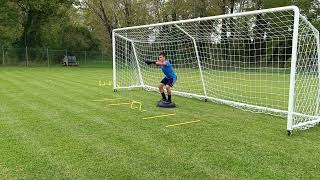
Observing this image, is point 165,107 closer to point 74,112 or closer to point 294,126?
point 74,112

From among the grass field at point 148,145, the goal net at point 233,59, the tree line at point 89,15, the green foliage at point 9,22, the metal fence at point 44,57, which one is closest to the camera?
the grass field at point 148,145

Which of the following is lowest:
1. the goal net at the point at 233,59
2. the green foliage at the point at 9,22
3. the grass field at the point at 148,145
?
the grass field at the point at 148,145

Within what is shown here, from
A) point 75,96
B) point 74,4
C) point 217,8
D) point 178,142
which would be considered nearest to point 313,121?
point 178,142

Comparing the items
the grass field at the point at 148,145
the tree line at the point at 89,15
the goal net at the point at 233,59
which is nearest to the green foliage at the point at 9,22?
the tree line at the point at 89,15

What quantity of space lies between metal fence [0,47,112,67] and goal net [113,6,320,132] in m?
20.1

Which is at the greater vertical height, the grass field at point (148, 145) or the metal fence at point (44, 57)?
the metal fence at point (44, 57)

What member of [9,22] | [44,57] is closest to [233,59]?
[44,57]

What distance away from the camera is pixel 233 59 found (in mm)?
15070

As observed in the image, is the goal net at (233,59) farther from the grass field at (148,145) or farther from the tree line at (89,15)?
the tree line at (89,15)

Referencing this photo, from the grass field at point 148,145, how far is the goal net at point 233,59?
1.10 meters

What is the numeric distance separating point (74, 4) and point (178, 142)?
121 ft

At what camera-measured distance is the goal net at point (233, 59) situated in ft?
30.2

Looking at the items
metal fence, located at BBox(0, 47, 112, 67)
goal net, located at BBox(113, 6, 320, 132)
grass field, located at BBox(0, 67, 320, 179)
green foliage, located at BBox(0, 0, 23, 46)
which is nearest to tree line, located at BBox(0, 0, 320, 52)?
green foliage, located at BBox(0, 0, 23, 46)

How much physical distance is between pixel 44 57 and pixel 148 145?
31.8 meters
